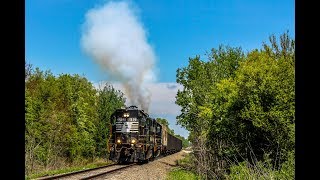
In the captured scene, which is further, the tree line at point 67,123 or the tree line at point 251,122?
the tree line at point 67,123

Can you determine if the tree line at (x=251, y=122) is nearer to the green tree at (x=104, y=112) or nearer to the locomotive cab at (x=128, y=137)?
the locomotive cab at (x=128, y=137)

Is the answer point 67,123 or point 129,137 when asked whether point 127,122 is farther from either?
point 67,123

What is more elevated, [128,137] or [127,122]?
[127,122]

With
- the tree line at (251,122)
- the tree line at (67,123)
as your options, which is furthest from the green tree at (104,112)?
the tree line at (251,122)

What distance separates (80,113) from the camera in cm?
4553

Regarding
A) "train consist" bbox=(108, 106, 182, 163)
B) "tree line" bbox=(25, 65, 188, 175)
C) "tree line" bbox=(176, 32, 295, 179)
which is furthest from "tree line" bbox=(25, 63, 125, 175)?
"tree line" bbox=(176, 32, 295, 179)

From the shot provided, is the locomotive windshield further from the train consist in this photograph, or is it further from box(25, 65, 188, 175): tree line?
box(25, 65, 188, 175): tree line

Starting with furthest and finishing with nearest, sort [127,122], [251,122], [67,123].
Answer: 1. [67,123]
2. [127,122]
3. [251,122]

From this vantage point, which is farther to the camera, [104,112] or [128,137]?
[104,112]

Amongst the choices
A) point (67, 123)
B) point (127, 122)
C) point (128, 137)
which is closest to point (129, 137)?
point (128, 137)
